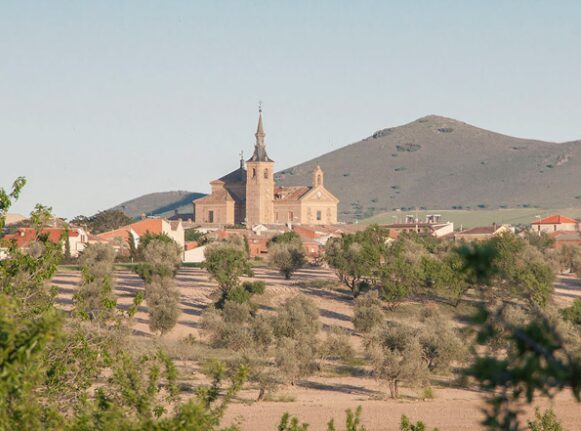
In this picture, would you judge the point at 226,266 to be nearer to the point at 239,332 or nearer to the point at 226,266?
the point at 226,266

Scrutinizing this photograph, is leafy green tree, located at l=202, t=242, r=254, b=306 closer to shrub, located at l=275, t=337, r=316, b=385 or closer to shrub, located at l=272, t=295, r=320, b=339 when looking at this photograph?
shrub, located at l=272, t=295, r=320, b=339

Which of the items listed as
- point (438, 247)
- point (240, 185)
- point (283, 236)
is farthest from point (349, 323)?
point (240, 185)

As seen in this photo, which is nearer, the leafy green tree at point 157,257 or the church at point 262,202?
the leafy green tree at point 157,257

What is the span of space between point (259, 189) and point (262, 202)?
5.90ft

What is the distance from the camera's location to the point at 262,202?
146 metres

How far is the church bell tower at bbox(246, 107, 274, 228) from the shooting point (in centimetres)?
14525

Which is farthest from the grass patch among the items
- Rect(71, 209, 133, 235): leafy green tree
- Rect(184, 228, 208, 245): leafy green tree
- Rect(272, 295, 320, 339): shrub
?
Rect(71, 209, 133, 235): leafy green tree

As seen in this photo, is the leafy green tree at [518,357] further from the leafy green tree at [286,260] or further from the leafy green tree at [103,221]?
the leafy green tree at [103,221]

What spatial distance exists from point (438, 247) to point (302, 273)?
1242 cm

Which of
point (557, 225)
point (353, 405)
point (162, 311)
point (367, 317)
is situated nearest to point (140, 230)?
point (557, 225)

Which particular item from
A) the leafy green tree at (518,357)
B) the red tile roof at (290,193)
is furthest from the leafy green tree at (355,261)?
the red tile roof at (290,193)

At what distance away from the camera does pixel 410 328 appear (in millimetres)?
48469

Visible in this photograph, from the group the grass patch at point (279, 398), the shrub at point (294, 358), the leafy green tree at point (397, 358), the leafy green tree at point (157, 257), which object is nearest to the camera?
the grass patch at point (279, 398)

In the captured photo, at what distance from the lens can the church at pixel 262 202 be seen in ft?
478
